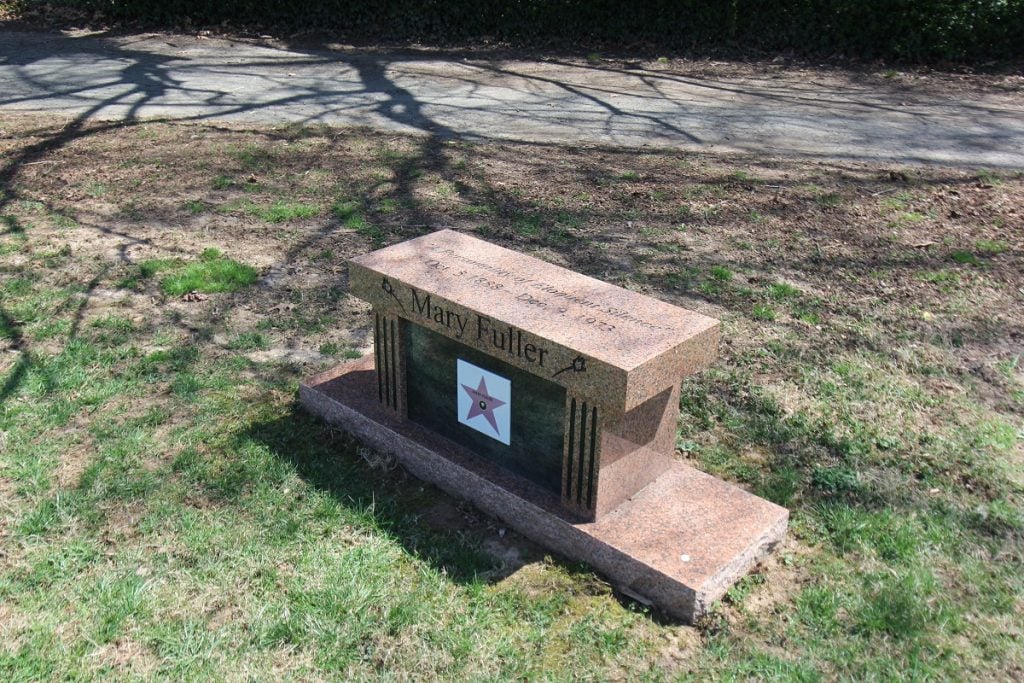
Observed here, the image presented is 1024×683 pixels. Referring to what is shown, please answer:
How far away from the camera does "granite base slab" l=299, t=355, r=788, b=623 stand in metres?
→ 3.87

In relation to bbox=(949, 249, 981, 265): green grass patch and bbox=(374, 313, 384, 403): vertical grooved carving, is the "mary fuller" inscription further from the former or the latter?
bbox=(949, 249, 981, 265): green grass patch

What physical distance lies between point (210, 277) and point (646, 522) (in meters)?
3.91

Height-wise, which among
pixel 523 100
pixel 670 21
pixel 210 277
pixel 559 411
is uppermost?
pixel 670 21

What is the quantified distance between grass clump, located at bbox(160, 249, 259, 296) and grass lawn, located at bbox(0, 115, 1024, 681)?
0.03 metres

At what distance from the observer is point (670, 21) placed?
568 inches

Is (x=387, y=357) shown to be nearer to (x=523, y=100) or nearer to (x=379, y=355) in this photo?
(x=379, y=355)

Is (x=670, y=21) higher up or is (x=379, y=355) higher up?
(x=670, y=21)

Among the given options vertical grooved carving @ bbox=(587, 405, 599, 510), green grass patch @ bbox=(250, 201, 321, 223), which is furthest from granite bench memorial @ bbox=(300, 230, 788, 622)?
green grass patch @ bbox=(250, 201, 321, 223)

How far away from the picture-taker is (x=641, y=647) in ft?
12.1

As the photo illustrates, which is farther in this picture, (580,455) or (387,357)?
(387,357)

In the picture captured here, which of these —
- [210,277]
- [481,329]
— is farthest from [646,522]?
[210,277]

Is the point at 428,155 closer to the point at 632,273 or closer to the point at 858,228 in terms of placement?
the point at 632,273

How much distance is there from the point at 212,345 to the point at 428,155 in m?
4.04

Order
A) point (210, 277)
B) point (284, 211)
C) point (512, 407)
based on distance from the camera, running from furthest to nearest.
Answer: point (284, 211) < point (210, 277) < point (512, 407)
